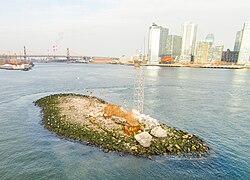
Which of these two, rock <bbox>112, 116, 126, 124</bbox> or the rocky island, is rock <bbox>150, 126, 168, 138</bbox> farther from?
rock <bbox>112, 116, 126, 124</bbox>

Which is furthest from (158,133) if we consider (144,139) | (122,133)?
(122,133)

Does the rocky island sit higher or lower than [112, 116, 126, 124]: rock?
lower

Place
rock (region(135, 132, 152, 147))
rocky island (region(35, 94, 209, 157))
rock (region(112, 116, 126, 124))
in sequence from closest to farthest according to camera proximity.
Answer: rocky island (region(35, 94, 209, 157)) → rock (region(135, 132, 152, 147)) → rock (region(112, 116, 126, 124))

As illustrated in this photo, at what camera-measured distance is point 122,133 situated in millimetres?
18641

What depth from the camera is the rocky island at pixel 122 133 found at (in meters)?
16.2

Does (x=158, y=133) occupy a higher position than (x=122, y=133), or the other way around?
(x=158, y=133)

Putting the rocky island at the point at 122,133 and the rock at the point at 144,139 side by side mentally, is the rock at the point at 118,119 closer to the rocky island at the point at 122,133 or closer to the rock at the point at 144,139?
the rocky island at the point at 122,133

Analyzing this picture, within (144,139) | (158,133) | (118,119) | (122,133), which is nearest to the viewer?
(144,139)

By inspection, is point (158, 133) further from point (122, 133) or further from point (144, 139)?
point (122, 133)

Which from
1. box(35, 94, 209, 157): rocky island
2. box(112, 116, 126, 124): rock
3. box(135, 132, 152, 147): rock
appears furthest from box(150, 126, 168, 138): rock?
box(112, 116, 126, 124): rock

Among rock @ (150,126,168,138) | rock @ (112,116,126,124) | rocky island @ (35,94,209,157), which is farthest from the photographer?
rock @ (112,116,126,124)

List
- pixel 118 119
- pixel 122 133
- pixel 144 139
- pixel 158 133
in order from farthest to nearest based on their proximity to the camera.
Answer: pixel 118 119
pixel 122 133
pixel 158 133
pixel 144 139

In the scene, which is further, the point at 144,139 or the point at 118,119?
the point at 118,119

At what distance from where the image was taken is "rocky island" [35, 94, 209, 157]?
16.2m
